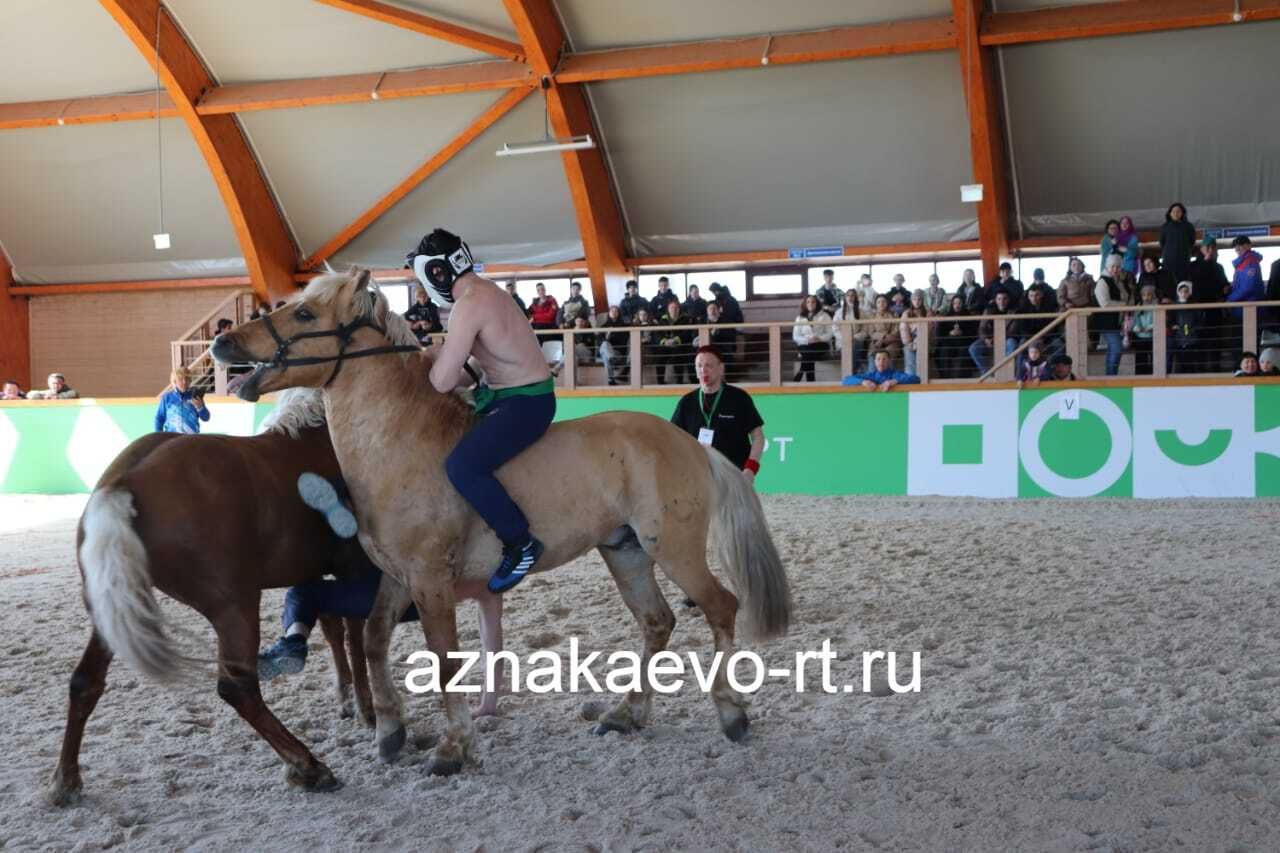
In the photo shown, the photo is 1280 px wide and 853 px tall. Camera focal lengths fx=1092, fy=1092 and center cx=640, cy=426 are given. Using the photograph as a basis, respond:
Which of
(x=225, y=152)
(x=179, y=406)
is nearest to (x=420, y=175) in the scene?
(x=225, y=152)

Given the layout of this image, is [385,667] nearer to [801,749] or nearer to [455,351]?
[455,351]

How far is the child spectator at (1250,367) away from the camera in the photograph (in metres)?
12.3

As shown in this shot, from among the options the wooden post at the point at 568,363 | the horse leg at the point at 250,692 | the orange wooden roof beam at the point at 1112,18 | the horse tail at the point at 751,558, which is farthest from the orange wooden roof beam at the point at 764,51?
the horse leg at the point at 250,692

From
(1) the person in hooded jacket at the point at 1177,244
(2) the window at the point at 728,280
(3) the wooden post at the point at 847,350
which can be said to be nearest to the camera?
(1) the person in hooded jacket at the point at 1177,244

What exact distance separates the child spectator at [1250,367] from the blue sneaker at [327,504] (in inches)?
449

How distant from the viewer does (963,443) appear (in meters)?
13.0

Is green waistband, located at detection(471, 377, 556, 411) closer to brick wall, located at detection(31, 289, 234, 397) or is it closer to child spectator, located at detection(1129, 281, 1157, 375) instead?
child spectator, located at detection(1129, 281, 1157, 375)

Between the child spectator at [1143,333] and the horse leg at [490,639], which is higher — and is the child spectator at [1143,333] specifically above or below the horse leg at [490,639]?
above

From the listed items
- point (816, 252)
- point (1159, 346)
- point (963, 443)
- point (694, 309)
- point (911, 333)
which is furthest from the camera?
point (816, 252)

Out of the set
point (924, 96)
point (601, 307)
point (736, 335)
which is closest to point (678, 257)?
point (601, 307)

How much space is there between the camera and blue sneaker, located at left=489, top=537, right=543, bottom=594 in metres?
4.12

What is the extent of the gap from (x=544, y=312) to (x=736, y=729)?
13672mm

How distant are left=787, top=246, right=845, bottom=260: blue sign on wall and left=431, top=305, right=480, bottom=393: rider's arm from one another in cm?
→ 1495

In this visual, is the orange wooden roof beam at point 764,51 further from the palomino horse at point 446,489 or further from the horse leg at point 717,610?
the horse leg at point 717,610
